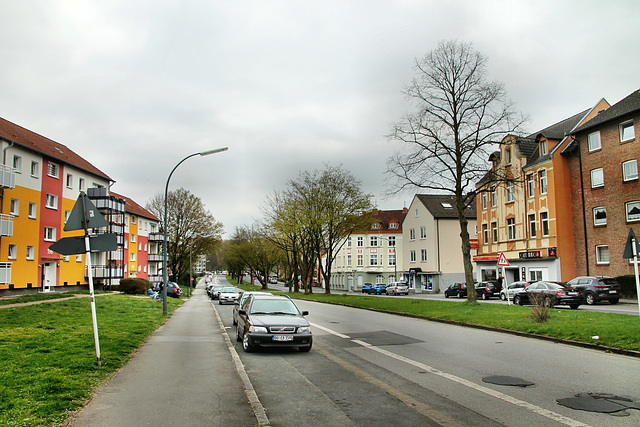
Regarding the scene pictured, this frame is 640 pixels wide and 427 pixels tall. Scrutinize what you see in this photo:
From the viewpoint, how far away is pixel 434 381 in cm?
837

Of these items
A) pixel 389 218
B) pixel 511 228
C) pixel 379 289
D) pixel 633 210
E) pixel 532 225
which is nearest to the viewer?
pixel 633 210

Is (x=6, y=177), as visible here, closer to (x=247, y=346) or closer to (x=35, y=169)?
(x=35, y=169)

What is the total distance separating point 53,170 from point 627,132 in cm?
4191

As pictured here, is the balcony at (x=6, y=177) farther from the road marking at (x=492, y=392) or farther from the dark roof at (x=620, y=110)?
the dark roof at (x=620, y=110)

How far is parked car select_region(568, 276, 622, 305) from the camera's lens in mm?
26688

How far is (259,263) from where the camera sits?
80000 millimetres

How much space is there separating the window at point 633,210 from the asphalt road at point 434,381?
24057 millimetres

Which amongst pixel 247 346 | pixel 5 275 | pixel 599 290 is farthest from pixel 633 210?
pixel 5 275

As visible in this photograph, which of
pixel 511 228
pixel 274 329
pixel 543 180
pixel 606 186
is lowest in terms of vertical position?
pixel 274 329

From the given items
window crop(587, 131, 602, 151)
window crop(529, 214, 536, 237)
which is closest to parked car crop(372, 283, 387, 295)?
window crop(529, 214, 536, 237)

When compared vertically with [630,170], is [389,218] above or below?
above

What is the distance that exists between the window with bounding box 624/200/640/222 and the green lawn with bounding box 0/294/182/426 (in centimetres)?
3098

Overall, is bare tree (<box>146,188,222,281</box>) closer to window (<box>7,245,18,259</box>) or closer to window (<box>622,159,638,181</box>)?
window (<box>7,245,18,259</box>)

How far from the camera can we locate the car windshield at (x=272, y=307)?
12.9 metres
